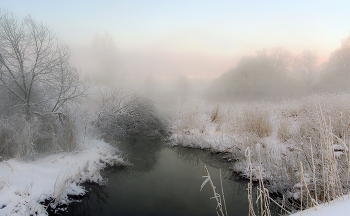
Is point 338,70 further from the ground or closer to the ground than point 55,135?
further from the ground

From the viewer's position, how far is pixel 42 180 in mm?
3961

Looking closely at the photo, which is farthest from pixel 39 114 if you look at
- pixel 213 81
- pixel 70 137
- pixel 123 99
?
pixel 213 81

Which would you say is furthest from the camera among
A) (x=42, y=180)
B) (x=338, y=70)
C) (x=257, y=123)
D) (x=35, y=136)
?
(x=338, y=70)

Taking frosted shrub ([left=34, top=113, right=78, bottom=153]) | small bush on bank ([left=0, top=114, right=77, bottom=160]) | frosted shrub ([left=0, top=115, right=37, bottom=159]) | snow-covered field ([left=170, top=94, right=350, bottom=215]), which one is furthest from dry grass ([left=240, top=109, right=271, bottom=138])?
frosted shrub ([left=0, top=115, right=37, bottom=159])

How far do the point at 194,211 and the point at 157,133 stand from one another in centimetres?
718

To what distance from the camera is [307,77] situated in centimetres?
1775

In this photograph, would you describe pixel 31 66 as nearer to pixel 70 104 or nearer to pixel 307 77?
pixel 70 104

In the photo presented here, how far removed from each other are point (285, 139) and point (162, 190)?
4325mm

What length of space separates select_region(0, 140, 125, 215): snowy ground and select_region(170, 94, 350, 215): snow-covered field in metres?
3.80

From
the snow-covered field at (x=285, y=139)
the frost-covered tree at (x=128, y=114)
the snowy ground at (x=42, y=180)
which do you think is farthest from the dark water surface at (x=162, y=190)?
the frost-covered tree at (x=128, y=114)

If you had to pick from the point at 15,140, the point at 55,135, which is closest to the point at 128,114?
the point at 55,135

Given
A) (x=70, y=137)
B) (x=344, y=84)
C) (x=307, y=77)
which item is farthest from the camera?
(x=307, y=77)

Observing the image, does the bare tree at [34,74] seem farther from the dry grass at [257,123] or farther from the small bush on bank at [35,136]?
the dry grass at [257,123]

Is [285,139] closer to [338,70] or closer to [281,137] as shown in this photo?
[281,137]
